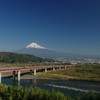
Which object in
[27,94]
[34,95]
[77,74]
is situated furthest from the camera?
[77,74]

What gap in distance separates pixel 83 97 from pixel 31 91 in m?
9.25

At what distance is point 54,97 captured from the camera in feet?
136

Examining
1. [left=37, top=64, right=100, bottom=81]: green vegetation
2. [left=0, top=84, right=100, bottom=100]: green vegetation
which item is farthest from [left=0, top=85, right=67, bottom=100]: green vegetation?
[left=37, top=64, right=100, bottom=81]: green vegetation

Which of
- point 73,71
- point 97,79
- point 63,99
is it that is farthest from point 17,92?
point 73,71

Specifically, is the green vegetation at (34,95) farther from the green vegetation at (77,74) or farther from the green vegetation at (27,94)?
the green vegetation at (77,74)

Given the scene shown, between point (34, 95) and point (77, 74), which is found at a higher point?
point (34, 95)

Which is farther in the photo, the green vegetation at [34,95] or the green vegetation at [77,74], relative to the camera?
the green vegetation at [77,74]

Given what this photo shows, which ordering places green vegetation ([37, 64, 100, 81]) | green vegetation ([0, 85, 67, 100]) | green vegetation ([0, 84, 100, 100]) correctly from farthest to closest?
green vegetation ([37, 64, 100, 81]) → green vegetation ([0, 85, 67, 100]) → green vegetation ([0, 84, 100, 100])

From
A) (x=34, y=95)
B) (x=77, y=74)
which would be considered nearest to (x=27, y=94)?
(x=34, y=95)

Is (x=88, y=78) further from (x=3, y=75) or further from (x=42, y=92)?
(x=42, y=92)

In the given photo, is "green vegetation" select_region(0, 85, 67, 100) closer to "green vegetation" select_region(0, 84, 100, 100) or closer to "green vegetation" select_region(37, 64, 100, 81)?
"green vegetation" select_region(0, 84, 100, 100)

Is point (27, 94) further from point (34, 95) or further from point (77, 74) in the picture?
point (77, 74)

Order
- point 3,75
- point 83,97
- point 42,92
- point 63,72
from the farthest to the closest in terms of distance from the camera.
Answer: point 63,72 < point 3,75 < point 42,92 < point 83,97

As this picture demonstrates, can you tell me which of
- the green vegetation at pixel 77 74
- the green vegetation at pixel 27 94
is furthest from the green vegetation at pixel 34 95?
the green vegetation at pixel 77 74
